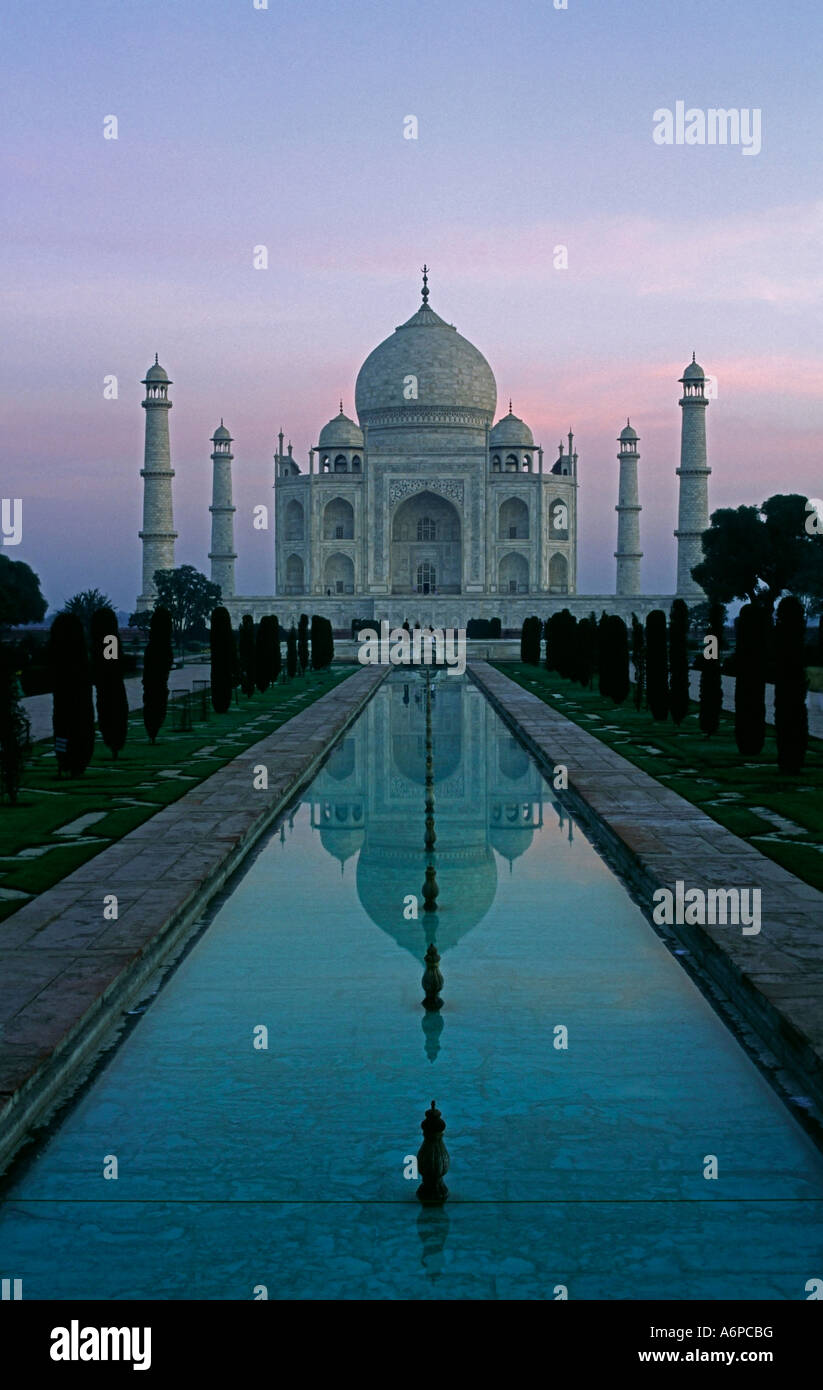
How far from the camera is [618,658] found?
738 inches

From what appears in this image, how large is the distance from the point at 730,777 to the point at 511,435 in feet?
128

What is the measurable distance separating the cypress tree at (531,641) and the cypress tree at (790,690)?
1968 cm

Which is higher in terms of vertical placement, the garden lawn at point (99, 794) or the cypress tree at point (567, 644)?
the cypress tree at point (567, 644)

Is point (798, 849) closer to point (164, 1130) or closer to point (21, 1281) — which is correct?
point (164, 1130)

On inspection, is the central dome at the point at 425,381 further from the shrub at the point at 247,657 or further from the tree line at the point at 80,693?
the tree line at the point at 80,693

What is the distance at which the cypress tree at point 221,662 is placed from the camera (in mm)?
17844

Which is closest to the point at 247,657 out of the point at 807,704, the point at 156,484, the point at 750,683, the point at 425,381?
the point at 807,704

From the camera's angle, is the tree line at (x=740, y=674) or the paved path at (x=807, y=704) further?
the paved path at (x=807, y=704)

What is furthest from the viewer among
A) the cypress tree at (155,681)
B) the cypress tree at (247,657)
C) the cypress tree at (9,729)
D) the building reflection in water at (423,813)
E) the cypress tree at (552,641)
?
the cypress tree at (552,641)

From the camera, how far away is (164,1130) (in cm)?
393

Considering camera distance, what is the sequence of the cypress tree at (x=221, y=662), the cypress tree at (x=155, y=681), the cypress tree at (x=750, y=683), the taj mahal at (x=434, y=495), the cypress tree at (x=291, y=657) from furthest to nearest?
the taj mahal at (x=434, y=495) < the cypress tree at (x=291, y=657) < the cypress tree at (x=221, y=662) < the cypress tree at (x=155, y=681) < the cypress tree at (x=750, y=683)

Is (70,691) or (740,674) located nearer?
(70,691)

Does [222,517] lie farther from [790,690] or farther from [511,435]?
[790,690]
